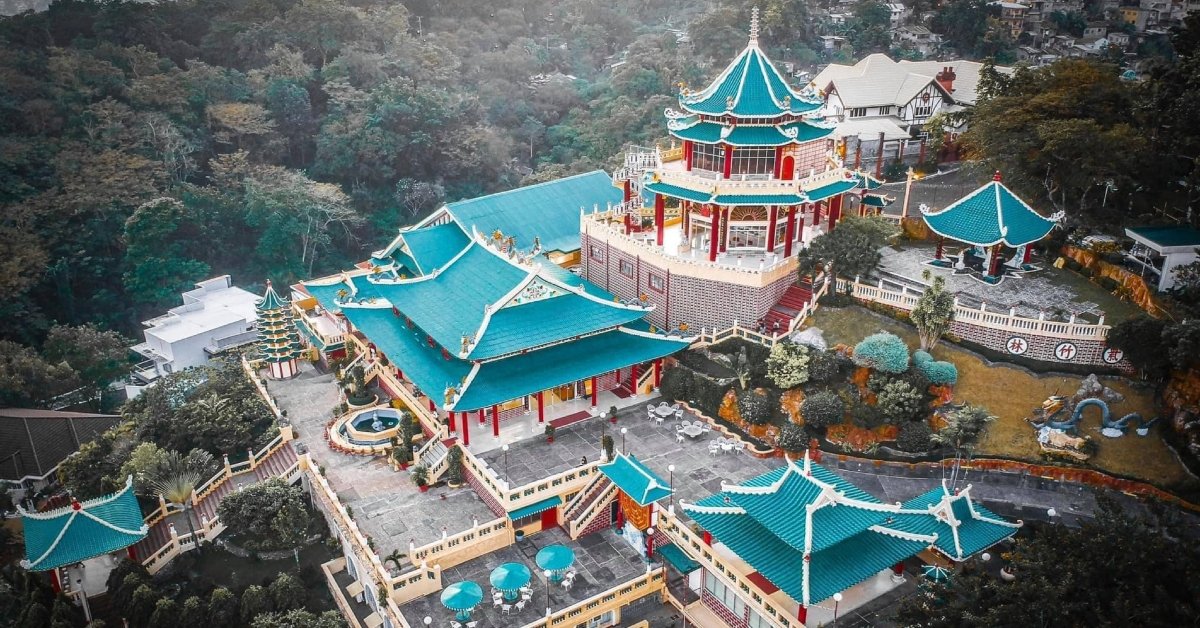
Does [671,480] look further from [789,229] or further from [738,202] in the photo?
[789,229]

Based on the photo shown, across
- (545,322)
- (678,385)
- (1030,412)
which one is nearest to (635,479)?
(678,385)

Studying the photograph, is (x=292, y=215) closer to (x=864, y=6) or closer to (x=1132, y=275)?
(x=1132, y=275)

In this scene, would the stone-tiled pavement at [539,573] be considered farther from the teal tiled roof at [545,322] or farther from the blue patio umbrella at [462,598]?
the teal tiled roof at [545,322]

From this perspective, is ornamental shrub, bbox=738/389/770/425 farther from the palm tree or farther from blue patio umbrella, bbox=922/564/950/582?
the palm tree

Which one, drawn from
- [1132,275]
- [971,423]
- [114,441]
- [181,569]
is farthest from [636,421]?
[114,441]

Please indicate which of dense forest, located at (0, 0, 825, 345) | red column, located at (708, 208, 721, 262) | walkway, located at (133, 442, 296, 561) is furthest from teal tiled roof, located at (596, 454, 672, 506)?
dense forest, located at (0, 0, 825, 345)

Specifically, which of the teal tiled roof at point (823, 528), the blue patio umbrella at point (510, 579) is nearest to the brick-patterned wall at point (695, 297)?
the teal tiled roof at point (823, 528)
